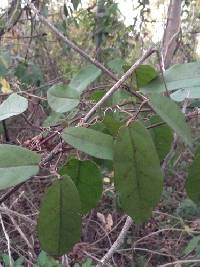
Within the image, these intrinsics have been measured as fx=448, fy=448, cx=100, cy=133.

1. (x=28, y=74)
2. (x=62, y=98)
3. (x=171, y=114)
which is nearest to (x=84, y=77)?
(x=62, y=98)

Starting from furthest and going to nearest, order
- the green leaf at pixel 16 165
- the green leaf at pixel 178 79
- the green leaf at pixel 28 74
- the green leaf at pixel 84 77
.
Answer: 1. the green leaf at pixel 28 74
2. the green leaf at pixel 84 77
3. the green leaf at pixel 178 79
4. the green leaf at pixel 16 165

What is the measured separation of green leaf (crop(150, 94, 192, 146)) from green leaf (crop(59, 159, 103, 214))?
0.33 feet

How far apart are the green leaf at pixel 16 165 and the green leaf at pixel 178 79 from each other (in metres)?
0.18

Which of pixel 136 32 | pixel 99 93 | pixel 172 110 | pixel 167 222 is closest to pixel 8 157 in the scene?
pixel 172 110

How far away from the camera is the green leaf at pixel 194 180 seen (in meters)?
0.53

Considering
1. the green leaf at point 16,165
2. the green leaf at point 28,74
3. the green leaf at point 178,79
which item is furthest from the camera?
the green leaf at point 28,74

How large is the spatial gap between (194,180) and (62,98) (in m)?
0.19

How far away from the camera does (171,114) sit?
0.49m

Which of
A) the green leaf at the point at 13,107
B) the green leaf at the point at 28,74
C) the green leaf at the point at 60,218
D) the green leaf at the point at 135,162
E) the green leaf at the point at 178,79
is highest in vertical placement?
the green leaf at the point at 178,79

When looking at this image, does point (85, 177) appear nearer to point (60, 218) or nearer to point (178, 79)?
point (60, 218)

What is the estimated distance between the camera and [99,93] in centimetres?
71

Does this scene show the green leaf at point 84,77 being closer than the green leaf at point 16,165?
No

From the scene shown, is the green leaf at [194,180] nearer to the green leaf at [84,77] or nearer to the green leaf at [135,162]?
the green leaf at [135,162]

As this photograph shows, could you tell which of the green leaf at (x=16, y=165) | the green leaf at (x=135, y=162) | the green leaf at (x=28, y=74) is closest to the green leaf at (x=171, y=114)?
the green leaf at (x=135, y=162)
